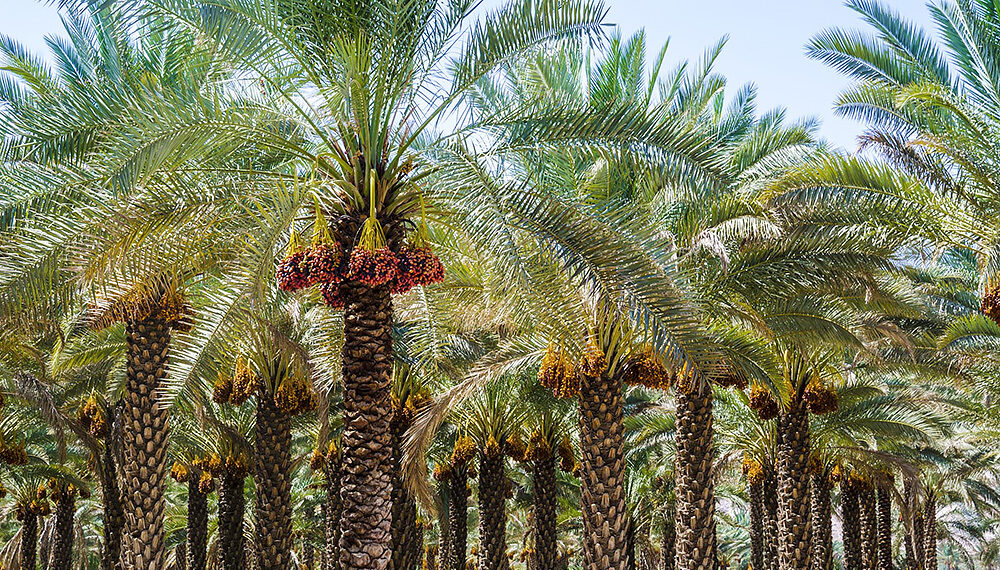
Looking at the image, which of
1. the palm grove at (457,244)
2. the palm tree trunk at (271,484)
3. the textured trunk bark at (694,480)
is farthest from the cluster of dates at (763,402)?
the palm tree trunk at (271,484)

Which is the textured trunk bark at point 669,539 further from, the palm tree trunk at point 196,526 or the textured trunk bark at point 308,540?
the textured trunk bark at point 308,540

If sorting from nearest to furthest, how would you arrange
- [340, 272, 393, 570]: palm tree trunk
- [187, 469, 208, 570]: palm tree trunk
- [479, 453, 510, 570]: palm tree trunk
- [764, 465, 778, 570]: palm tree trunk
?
[340, 272, 393, 570]: palm tree trunk → [479, 453, 510, 570]: palm tree trunk → [187, 469, 208, 570]: palm tree trunk → [764, 465, 778, 570]: palm tree trunk

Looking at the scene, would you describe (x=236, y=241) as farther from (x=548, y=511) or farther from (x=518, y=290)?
(x=548, y=511)

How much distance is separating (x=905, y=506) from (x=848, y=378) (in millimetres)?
8174

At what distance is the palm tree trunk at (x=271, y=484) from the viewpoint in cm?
1630

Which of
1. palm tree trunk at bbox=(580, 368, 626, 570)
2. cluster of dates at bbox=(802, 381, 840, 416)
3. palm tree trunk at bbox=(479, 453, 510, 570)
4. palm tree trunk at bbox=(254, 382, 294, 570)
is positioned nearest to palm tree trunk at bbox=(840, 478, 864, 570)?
cluster of dates at bbox=(802, 381, 840, 416)

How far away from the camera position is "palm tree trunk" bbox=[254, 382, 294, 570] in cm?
1630

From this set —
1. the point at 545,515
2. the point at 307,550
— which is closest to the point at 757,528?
the point at 545,515

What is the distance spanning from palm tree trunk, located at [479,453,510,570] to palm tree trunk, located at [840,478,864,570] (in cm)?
1073

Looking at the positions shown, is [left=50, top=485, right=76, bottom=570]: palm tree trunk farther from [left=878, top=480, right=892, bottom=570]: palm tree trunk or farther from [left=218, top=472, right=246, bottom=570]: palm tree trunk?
[left=878, top=480, right=892, bottom=570]: palm tree trunk

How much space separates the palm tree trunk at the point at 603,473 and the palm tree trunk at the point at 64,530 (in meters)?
15.1

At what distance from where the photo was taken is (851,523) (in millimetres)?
25172

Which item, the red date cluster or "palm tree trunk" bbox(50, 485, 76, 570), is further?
"palm tree trunk" bbox(50, 485, 76, 570)

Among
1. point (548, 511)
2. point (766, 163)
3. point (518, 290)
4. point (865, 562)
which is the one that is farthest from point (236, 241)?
point (865, 562)
